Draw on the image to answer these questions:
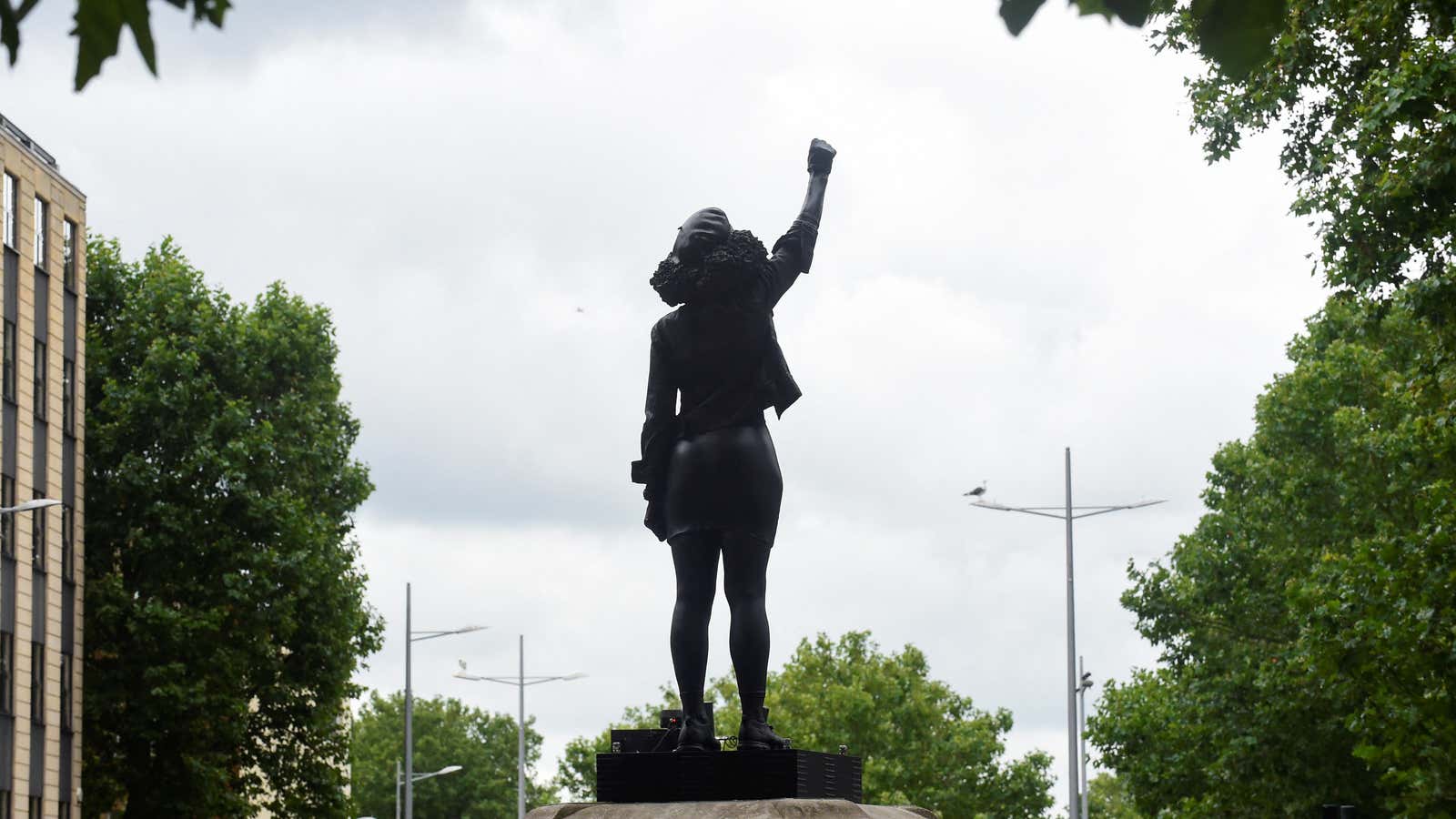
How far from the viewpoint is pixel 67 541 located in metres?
44.0

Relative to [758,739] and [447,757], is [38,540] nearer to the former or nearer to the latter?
[758,739]

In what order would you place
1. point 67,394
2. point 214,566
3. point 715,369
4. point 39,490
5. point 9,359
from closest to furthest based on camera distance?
1. point 715,369
2. point 214,566
3. point 9,359
4. point 39,490
5. point 67,394

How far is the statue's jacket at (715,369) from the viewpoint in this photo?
9234 mm

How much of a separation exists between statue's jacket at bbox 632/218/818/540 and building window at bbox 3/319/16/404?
36022mm

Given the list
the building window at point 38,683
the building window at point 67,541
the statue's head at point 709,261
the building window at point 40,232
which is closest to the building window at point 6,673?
the building window at point 38,683

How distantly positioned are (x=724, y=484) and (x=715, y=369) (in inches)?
19.4

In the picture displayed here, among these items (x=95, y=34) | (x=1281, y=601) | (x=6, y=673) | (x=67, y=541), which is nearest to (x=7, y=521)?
(x=67, y=541)

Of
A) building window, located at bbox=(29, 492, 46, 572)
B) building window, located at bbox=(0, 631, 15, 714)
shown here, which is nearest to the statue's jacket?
building window, located at bbox=(0, 631, 15, 714)

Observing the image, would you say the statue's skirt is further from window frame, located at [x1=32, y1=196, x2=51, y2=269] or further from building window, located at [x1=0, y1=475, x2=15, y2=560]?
window frame, located at [x1=32, y1=196, x2=51, y2=269]

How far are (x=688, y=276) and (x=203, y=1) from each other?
6.08m

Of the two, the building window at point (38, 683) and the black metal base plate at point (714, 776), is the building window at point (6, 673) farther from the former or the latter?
the black metal base plate at point (714, 776)

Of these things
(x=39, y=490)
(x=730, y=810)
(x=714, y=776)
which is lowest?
(x=730, y=810)

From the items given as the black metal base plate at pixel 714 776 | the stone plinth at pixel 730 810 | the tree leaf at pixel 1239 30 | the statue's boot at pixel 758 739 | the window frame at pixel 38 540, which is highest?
the window frame at pixel 38 540

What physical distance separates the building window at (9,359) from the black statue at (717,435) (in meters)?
36.0
